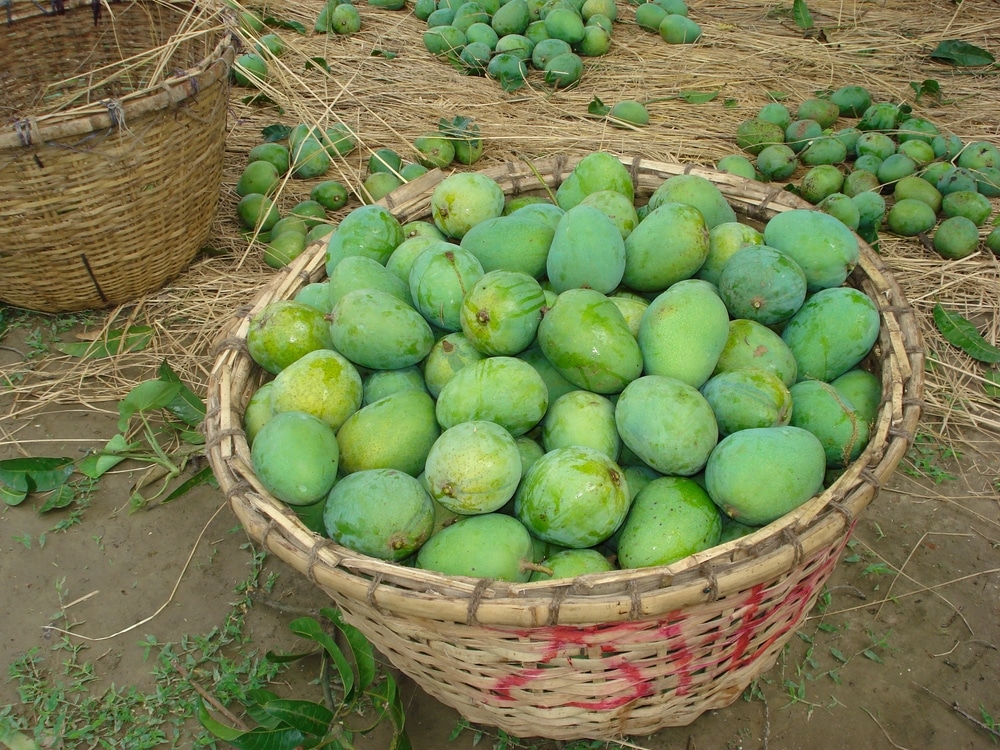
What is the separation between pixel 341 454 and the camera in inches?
57.0

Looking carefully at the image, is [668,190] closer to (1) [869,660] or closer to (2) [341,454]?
(2) [341,454]

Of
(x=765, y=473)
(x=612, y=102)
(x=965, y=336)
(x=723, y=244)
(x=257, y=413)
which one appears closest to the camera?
(x=765, y=473)

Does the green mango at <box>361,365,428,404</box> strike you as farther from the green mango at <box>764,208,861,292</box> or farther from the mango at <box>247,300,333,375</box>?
the green mango at <box>764,208,861,292</box>

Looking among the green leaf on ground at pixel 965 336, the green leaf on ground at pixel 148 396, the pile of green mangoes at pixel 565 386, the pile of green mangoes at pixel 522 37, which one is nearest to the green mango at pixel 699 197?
the pile of green mangoes at pixel 565 386

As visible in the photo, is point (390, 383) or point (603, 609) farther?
point (390, 383)

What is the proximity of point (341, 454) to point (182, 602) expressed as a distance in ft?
2.62

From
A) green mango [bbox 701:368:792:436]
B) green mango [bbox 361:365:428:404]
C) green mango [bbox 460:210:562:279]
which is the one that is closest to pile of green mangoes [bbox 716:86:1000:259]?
green mango [bbox 460:210:562:279]

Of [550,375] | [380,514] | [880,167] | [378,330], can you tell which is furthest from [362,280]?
[880,167]

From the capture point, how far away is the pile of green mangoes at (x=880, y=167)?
2701 millimetres

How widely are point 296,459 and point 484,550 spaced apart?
0.37 metres

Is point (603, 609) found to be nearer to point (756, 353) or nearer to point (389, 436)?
point (389, 436)

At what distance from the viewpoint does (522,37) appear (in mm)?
3965

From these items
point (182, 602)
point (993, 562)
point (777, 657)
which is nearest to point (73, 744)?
point (182, 602)

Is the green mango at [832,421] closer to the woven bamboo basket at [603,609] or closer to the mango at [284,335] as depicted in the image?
the woven bamboo basket at [603,609]
